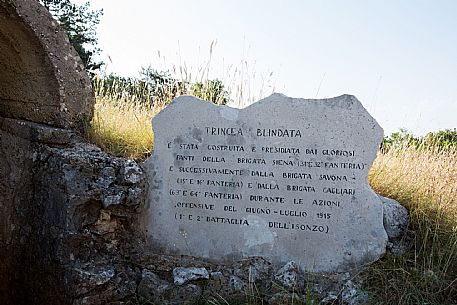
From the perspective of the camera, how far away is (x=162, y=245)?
452cm

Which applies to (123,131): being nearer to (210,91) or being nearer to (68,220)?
(210,91)

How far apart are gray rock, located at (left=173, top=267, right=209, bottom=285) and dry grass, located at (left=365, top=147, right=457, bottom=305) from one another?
1226 millimetres

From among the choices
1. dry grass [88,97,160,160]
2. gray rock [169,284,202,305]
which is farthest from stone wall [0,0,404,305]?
dry grass [88,97,160,160]

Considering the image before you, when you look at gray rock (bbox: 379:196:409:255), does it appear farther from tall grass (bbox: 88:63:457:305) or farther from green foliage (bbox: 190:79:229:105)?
green foliage (bbox: 190:79:229:105)

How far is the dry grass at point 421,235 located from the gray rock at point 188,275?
1.23m

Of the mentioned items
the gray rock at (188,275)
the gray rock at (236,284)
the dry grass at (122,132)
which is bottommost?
the gray rock at (236,284)

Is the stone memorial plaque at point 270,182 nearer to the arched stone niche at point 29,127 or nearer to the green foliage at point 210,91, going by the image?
the arched stone niche at point 29,127

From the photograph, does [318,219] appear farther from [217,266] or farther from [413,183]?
[413,183]

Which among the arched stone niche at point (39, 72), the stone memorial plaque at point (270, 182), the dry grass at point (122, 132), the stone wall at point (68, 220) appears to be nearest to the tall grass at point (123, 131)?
the dry grass at point (122, 132)

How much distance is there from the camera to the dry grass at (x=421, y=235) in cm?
398

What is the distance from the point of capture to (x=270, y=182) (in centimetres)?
436

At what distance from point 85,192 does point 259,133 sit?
4.76 ft

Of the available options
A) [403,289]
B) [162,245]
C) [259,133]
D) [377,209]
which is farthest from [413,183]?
[162,245]

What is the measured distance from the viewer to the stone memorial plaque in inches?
166
